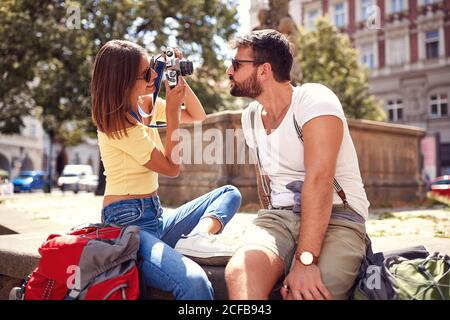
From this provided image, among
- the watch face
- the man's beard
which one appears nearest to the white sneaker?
the watch face

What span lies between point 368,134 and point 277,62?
654cm

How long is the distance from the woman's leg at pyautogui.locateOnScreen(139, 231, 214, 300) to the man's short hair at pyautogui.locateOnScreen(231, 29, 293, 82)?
3.41 ft

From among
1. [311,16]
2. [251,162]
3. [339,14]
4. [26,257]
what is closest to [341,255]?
[26,257]

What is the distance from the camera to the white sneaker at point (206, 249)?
91.4 inches

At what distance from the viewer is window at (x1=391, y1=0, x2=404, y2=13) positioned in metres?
28.4

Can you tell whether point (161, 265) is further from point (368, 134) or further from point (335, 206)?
point (368, 134)

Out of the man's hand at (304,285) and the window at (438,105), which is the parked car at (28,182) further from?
the man's hand at (304,285)

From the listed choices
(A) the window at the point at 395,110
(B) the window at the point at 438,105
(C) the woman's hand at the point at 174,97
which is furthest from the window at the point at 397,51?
(C) the woman's hand at the point at 174,97

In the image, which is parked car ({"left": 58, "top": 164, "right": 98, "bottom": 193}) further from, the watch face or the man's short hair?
the watch face

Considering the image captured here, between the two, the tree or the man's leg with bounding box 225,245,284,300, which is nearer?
the man's leg with bounding box 225,245,284,300

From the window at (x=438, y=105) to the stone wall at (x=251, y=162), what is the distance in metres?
19.7

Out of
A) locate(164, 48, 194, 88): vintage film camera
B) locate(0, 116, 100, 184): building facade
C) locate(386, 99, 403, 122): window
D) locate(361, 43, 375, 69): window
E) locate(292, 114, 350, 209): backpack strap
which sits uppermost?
locate(361, 43, 375, 69): window
